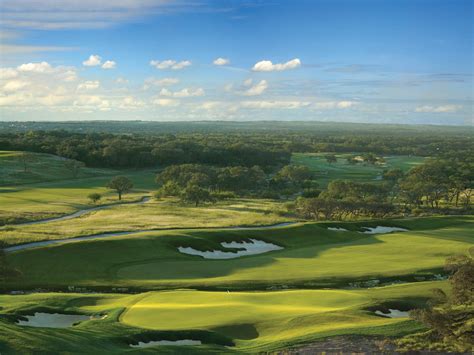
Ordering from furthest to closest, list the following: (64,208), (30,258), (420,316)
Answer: (64,208) < (30,258) < (420,316)

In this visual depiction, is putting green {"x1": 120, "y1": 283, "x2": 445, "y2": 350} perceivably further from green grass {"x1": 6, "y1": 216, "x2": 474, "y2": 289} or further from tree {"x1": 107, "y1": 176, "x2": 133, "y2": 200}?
tree {"x1": 107, "y1": 176, "x2": 133, "y2": 200}

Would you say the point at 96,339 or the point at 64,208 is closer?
the point at 96,339

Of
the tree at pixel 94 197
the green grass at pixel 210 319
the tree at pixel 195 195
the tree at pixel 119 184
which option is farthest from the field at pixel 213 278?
the tree at pixel 119 184

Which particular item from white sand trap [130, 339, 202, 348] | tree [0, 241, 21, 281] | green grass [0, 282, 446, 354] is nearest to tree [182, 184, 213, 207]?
tree [0, 241, 21, 281]

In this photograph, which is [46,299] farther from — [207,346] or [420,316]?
[420,316]

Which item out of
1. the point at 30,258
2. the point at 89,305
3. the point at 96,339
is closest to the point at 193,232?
the point at 30,258

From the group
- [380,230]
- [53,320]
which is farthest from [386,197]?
[53,320]

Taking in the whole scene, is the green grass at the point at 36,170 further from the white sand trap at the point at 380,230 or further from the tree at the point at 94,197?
the white sand trap at the point at 380,230
